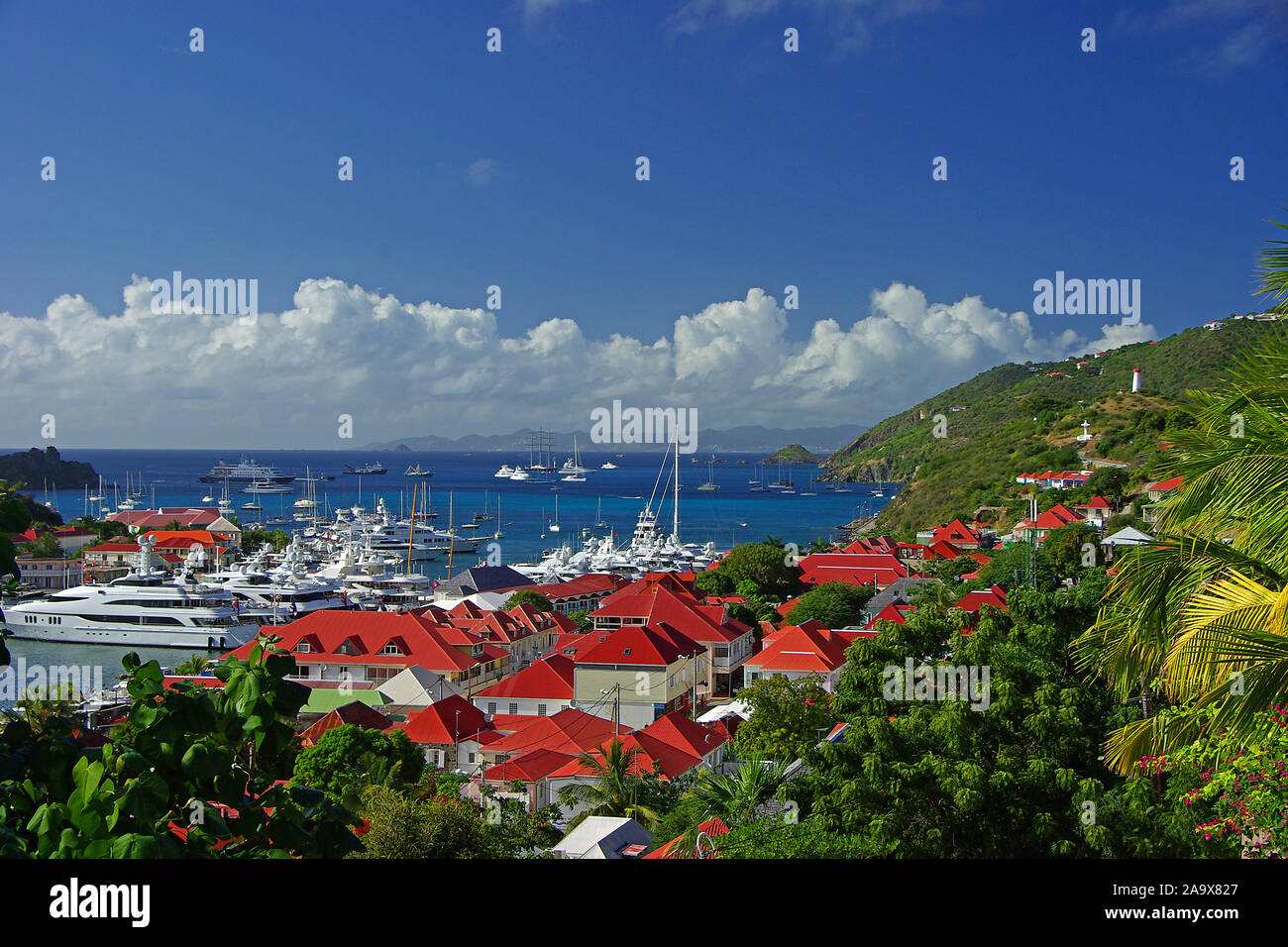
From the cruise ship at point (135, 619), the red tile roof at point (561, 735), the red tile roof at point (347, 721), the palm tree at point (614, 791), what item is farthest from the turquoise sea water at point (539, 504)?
the palm tree at point (614, 791)

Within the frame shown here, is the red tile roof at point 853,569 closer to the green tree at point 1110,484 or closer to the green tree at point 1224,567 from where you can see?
the green tree at point 1110,484

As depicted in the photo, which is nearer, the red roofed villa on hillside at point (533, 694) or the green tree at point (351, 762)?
the green tree at point (351, 762)

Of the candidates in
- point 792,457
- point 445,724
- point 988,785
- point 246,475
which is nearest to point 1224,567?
point 988,785

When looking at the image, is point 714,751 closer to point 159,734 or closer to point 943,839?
point 943,839

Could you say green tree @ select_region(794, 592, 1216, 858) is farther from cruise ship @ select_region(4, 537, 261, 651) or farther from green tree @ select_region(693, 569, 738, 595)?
cruise ship @ select_region(4, 537, 261, 651)
